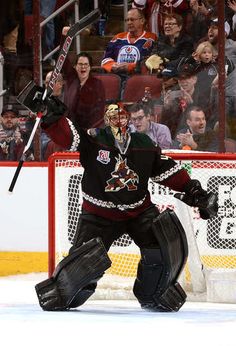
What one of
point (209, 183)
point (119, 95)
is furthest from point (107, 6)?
point (209, 183)

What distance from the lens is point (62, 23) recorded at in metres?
9.76

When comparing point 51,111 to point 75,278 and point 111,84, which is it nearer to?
point 75,278

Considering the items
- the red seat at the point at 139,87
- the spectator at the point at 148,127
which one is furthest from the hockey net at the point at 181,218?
the red seat at the point at 139,87

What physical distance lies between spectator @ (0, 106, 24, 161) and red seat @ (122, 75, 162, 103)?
0.82 metres

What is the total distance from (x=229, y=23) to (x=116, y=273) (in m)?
2.17

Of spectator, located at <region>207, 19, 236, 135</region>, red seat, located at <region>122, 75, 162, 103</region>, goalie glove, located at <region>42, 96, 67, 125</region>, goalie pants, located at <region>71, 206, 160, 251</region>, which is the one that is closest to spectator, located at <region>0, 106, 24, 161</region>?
red seat, located at <region>122, 75, 162, 103</region>

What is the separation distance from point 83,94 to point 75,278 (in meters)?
2.91

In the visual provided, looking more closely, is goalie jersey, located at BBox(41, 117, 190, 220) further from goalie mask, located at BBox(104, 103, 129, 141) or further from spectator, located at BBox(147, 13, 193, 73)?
spectator, located at BBox(147, 13, 193, 73)

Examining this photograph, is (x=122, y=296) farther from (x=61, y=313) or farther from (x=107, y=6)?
(x=107, y=6)

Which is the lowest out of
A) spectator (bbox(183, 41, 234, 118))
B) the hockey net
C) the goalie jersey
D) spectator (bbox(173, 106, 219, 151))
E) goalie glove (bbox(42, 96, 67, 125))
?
the hockey net

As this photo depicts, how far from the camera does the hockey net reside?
7.70 m

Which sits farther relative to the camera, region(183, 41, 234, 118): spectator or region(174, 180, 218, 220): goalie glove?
region(183, 41, 234, 118): spectator

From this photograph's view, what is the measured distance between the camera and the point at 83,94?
9.19m

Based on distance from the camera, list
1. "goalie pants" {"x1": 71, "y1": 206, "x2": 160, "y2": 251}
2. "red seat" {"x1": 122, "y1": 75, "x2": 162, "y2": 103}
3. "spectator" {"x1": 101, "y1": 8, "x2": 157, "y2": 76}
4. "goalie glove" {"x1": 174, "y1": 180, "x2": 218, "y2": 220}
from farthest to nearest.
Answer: "spectator" {"x1": 101, "y1": 8, "x2": 157, "y2": 76} < "red seat" {"x1": 122, "y1": 75, "x2": 162, "y2": 103} < "goalie glove" {"x1": 174, "y1": 180, "x2": 218, "y2": 220} < "goalie pants" {"x1": 71, "y1": 206, "x2": 160, "y2": 251}
